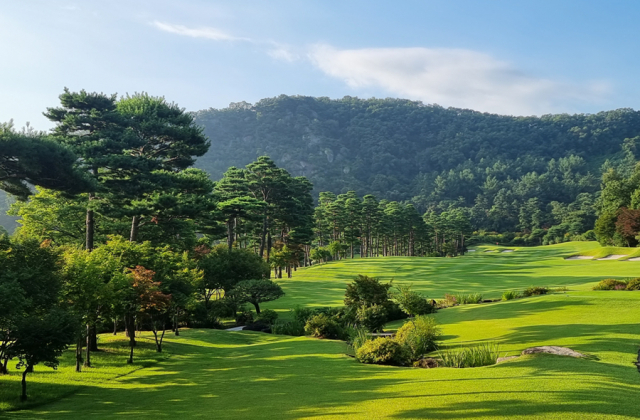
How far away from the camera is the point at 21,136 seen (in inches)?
563

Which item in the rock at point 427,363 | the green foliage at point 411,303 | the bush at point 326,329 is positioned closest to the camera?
the rock at point 427,363

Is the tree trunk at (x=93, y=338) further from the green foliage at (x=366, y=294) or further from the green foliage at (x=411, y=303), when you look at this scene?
the green foliage at (x=411, y=303)

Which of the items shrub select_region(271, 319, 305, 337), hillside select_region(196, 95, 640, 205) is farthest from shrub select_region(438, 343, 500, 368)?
hillside select_region(196, 95, 640, 205)

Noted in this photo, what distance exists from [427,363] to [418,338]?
1.59m

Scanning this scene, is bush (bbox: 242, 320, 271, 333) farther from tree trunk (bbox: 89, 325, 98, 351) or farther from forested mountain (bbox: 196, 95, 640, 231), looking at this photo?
forested mountain (bbox: 196, 95, 640, 231)

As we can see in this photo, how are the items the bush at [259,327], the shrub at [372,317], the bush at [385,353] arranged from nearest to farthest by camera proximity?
the bush at [385,353] → the shrub at [372,317] → the bush at [259,327]

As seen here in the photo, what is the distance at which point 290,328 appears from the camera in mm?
26344

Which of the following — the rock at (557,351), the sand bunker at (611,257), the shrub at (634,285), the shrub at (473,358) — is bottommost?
the shrub at (473,358)

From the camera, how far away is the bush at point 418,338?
49.4 feet

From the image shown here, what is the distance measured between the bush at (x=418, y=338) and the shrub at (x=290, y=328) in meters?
10.0

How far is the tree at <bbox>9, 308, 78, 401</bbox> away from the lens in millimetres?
11719

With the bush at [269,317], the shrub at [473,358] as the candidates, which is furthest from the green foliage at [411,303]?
the shrub at [473,358]

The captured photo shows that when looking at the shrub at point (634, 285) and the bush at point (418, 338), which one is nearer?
the bush at point (418, 338)

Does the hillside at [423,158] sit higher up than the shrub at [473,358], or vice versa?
the hillside at [423,158]
